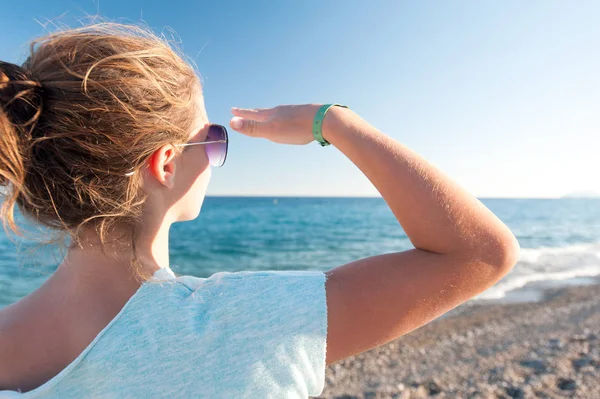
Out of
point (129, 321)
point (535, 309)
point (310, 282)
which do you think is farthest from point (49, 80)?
point (535, 309)

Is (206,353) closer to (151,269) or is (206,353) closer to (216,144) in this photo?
(151,269)

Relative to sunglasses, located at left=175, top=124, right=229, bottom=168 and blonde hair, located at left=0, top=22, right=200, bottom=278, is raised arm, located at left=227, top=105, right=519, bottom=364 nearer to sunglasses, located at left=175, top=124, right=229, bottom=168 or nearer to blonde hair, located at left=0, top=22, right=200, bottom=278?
sunglasses, located at left=175, top=124, right=229, bottom=168

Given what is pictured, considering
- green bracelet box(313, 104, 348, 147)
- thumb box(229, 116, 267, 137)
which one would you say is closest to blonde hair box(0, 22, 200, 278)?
thumb box(229, 116, 267, 137)

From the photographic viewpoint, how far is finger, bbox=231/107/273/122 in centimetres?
180

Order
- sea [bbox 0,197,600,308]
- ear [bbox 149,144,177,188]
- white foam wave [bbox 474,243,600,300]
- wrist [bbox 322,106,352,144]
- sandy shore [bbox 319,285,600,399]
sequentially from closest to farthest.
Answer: ear [bbox 149,144,177,188]
wrist [bbox 322,106,352,144]
sandy shore [bbox 319,285,600,399]
sea [bbox 0,197,600,308]
white foam wave [bbox 474,243,600,300]

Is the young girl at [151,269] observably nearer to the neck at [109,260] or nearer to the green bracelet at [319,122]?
the neck at [109,260]

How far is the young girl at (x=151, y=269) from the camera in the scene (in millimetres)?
1142

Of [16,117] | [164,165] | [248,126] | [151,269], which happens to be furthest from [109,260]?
[248,126]

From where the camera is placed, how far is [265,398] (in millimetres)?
1161

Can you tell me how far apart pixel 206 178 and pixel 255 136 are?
0.31 metres

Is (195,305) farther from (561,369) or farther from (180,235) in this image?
(180,235)

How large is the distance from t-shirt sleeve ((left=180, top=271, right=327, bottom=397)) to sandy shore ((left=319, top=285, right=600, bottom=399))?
4.59 m

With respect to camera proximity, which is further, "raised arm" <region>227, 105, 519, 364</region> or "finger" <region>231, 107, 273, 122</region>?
"finger" <region>231, 107, 273, 122</region>

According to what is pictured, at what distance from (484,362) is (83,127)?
20.9 ft
